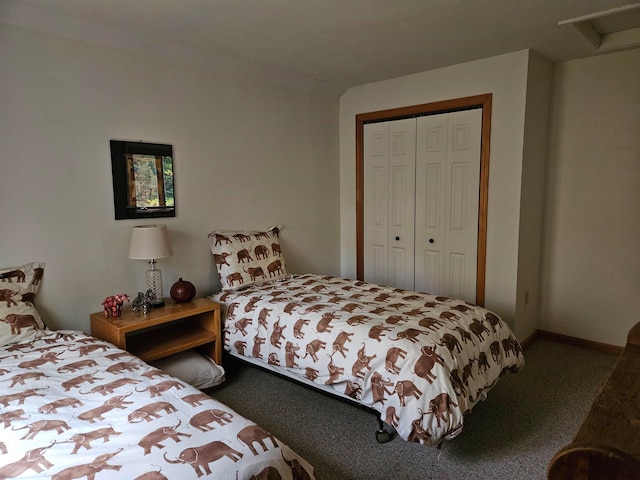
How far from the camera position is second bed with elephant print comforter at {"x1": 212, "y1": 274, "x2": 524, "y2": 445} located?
Result: 77.5 inches

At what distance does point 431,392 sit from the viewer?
195cm

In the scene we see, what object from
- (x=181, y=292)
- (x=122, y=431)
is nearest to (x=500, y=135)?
(x=181, y=292)

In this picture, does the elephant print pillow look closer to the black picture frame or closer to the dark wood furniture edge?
the black picture frame

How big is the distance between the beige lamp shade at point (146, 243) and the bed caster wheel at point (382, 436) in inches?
68.0

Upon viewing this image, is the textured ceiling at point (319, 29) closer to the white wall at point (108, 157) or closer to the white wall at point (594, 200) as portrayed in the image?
the white wall at point (108, 157)

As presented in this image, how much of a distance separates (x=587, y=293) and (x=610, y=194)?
2.82 feet

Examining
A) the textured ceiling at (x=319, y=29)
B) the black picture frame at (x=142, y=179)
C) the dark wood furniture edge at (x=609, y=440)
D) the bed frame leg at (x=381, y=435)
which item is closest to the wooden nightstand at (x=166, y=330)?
the black picture frame at (x=142, y=179)

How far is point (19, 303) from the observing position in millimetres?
2293

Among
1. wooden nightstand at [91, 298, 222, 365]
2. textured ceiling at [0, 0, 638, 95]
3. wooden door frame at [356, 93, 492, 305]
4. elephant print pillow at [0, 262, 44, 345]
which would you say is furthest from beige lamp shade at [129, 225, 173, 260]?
wooden door frame at [356, 93, 492, 305]

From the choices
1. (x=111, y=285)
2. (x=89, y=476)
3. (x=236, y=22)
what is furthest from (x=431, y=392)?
(x=236, y=22)

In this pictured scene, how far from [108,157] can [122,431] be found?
1933 millimetres

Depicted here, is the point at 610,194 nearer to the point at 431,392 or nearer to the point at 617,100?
the point at 617,100

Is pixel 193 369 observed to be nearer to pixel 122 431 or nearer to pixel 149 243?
pixel 149 243

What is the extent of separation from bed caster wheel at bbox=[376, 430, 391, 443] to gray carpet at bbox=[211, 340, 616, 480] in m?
0.03
